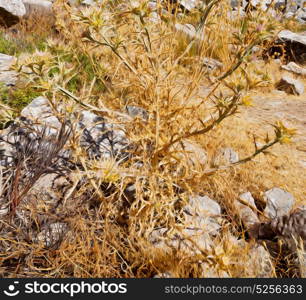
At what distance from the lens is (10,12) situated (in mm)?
4047

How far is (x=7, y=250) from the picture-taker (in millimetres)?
1479

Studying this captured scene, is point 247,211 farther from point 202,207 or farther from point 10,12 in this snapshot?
point 10,12

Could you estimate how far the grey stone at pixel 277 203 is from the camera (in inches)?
69.7

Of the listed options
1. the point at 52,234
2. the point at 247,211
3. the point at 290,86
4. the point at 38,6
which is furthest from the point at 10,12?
the point at 247,211

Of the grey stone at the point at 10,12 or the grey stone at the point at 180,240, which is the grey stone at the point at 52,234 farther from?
the grey stone at the point at 10,12

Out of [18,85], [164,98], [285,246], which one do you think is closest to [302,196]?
[285,246]

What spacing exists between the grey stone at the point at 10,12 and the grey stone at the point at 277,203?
3707 millimetres

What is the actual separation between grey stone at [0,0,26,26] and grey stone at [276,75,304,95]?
10.4 ft

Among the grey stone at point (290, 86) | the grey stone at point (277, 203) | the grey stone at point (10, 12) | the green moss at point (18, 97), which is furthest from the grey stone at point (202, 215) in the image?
the grey stone at point (10, 12)

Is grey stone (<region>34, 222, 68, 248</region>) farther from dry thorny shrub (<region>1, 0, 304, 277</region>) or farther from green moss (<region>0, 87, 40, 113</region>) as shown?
green moss (<region>0, 87, 40, 113</region>)

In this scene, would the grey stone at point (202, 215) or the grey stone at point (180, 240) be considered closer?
the grey stone at point (180, 240)

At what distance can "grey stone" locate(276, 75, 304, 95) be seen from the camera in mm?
3115

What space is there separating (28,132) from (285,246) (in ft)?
4.81

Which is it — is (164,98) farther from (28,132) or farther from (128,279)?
(128,279)
